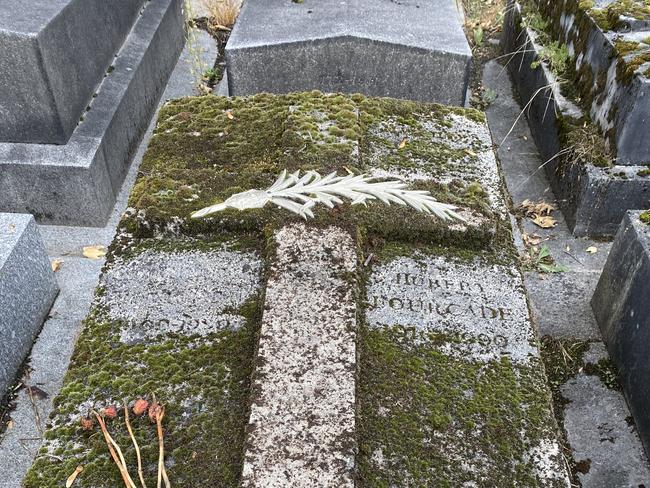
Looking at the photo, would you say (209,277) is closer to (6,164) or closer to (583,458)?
(583,458)

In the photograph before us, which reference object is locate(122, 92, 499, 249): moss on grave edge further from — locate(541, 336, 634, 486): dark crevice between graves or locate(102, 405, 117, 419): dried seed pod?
locate(541, 336, 634, 486): dark crevice between graves

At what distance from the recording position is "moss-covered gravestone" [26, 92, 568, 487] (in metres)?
1.57

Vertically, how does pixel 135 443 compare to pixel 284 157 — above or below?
below

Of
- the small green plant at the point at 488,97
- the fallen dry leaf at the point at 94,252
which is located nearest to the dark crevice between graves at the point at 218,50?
the fallen dry leaf at the point at 94,252

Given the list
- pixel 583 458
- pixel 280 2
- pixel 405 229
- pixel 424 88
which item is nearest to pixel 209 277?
pixel 405 229

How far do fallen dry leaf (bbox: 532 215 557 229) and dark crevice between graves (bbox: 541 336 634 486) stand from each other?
93 cm

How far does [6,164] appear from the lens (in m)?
3.54

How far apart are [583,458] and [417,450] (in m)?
1.44

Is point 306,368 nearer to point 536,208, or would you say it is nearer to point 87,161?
point 87,161

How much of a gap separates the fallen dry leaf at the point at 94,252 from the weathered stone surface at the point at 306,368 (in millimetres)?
1946

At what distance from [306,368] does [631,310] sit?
193cm

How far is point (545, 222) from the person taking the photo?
3865 mm

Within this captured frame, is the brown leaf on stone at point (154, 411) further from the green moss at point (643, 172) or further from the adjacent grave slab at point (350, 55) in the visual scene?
the green moss at point (643, 172)

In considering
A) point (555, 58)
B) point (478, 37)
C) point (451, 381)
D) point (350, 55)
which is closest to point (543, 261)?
point (555, 58)
